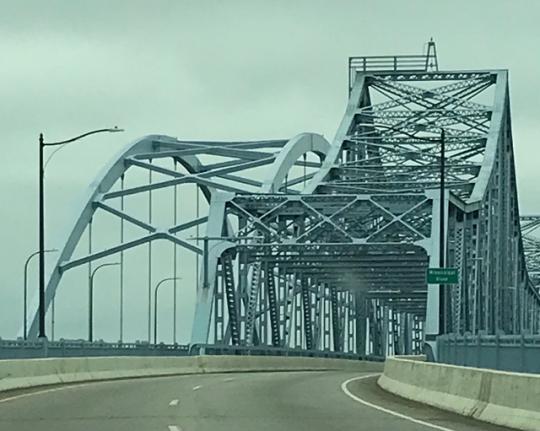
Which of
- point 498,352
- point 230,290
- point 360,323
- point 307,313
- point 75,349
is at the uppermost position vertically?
point 230,290

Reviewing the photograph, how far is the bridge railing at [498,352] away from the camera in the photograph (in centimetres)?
2970

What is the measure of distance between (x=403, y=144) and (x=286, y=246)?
56.8ft

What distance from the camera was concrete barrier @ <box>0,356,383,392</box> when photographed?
35.2 meters

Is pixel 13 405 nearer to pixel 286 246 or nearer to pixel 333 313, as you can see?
pixel 286 246

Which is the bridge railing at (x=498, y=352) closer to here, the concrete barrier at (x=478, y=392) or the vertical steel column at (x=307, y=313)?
the concrete barrier at (x=478, y=392)

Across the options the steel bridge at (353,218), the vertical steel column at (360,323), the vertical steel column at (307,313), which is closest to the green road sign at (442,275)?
the steel bridge at (353,218)

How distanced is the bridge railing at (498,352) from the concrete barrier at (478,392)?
6.57 ft

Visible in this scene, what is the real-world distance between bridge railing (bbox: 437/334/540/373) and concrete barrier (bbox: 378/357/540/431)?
2001 millimetres

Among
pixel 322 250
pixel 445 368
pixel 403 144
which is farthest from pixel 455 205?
pixel 445 368

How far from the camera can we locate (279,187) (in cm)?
7400

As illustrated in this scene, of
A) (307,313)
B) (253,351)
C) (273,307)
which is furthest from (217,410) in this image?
(307,313)

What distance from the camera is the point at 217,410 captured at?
2431 centimetres

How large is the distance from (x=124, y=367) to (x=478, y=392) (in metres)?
22.8

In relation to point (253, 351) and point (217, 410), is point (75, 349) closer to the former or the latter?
point (253, 351)
